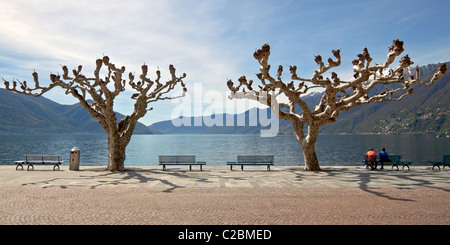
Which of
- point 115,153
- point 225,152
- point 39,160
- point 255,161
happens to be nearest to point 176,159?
point 115,153

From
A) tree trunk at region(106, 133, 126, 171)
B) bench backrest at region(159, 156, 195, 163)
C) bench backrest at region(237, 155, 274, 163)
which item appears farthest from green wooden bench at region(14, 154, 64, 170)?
bench backrest at region(237, 155, 274, 163)

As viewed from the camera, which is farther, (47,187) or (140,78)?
(140,78)

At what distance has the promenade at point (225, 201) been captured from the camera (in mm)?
8914

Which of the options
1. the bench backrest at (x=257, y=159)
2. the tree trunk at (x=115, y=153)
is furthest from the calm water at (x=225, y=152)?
the tree trunk at (x=115, y=153)

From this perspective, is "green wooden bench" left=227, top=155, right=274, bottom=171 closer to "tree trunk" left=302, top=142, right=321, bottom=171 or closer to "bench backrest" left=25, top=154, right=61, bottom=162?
"tree trunk" left=302, top=142, right=321, bottom=171

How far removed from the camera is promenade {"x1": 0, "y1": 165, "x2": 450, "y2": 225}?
8914mm

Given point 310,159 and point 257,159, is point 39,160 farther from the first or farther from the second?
point 310,159

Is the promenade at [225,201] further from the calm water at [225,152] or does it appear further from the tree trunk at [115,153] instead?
the calm water at [225,152]

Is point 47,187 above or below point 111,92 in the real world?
below

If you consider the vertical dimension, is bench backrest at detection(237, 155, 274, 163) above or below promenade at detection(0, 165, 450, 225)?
above
